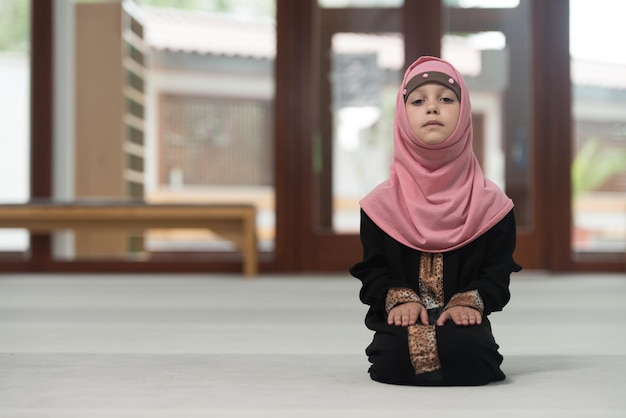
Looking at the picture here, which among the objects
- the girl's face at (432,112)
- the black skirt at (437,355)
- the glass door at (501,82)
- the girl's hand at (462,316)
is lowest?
the black skirt at (437,355)

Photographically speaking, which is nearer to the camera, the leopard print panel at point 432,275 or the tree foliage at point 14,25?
the leopard print panel at point 432,275

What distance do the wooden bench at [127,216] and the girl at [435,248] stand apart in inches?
124

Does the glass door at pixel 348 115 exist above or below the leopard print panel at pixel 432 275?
above

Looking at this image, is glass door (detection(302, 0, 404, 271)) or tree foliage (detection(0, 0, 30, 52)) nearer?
glass door (detection(302, 0, 404, 271))

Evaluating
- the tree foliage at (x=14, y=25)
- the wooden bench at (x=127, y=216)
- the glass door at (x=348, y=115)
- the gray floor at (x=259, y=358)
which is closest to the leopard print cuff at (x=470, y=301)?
the gray floor at (x=259, y=358)

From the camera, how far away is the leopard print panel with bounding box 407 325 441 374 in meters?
1.73

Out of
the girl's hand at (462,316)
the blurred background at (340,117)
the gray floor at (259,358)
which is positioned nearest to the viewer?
the gray floor at (259,358)

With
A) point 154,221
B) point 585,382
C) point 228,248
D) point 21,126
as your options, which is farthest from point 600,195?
point 585,382

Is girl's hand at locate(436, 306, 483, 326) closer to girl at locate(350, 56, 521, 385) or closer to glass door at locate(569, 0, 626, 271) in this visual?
girl at locate(350, 56, 521, 385)

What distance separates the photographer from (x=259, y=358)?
Answer: 2164mm

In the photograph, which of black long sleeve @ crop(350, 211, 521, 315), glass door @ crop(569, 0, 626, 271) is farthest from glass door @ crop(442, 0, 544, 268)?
black long sleeve @ crop(350, 211, 521, 315)

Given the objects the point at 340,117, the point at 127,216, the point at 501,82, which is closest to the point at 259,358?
the point at 127,216

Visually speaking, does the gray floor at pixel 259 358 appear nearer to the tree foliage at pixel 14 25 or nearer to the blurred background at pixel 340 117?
the blurred background at pixel 340 117

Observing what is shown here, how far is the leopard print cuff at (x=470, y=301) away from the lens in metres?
1.74
